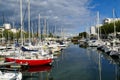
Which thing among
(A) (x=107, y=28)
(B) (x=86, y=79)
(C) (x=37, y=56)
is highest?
(A) (x=107, y=28)

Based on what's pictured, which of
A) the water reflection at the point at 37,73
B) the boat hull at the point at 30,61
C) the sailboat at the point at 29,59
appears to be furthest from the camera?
the sailboat at the point at 29,59

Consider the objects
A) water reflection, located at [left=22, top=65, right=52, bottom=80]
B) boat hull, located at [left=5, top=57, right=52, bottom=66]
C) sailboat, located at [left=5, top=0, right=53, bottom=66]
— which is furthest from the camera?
sailboat, located at [left=5, top=0, right=53, bottom=66]

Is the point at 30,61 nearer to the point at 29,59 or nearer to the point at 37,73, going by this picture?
the point at 29,59

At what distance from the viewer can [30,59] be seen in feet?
111

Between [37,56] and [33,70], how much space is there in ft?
9.90

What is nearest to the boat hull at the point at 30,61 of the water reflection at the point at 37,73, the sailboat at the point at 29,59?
the sailboat at the point at 29,59

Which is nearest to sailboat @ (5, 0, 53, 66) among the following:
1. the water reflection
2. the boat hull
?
the boat hull

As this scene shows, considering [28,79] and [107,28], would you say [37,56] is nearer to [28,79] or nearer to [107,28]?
[28,79]

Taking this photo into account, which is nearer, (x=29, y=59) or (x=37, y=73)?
(x=37, y=73)

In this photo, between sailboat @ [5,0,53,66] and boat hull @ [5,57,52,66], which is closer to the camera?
boat hull @ [5,57,52,66]

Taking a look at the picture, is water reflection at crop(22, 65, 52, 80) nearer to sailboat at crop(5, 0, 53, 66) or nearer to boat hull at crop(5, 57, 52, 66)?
boat hull at crop(5, 57, 52, 66)

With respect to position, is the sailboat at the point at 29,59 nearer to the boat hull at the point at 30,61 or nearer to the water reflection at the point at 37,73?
the boat hull at the point at 30,61

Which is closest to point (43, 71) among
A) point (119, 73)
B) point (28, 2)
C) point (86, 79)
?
point (86, 79)

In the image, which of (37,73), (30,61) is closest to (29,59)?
(30,61)
